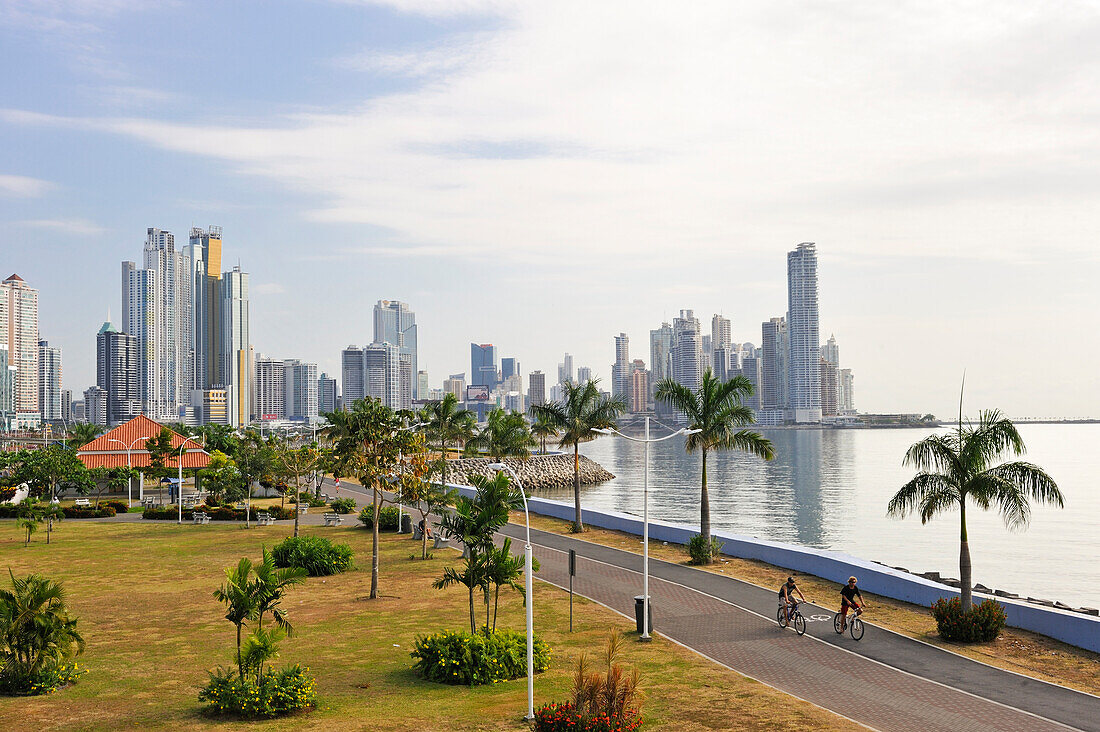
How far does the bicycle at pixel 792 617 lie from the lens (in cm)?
2214

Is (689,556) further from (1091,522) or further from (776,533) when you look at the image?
(1091,522)

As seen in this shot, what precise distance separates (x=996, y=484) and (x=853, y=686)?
8337 millimetres

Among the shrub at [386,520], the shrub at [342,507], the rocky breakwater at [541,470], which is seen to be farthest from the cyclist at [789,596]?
the rocky breakwater at [541,470]

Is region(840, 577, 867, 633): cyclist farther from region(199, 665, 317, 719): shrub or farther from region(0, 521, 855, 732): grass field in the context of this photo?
region(199, 665, 317, 719): shrub

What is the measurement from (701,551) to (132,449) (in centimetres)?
5608

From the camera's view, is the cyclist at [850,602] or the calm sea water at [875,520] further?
the calm sea water at [875,520]

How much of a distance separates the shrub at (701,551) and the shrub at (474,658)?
45.8ft

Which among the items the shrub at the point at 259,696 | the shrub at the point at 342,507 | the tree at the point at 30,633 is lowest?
the shrub at the point at 342,507

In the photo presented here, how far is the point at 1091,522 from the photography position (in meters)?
69.1

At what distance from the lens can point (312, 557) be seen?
32125 millimetres

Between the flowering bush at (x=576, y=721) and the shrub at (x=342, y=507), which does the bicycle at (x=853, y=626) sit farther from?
the shrub at (x=342, y=507)

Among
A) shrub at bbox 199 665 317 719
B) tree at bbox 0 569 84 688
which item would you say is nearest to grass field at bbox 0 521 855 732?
shrub at bbox 199 665 317 719

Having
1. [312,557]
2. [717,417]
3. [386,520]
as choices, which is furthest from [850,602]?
[386,520]

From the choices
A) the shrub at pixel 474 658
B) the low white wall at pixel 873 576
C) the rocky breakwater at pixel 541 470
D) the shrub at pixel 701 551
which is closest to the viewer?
the shrub at pixel 474 658
